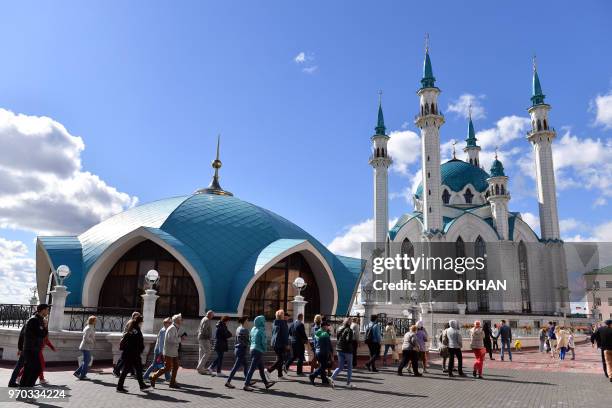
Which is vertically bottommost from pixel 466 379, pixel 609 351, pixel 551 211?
pixel 466 379

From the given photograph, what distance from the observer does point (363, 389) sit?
8992mm

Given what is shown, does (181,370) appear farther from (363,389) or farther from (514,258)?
(514,258)

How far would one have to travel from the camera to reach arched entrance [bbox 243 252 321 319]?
19703mm

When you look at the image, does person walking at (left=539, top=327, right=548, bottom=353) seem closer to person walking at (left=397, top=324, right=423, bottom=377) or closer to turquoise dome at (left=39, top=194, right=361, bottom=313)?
turquoise dome at (left=39, top=194, right=361, bottom=313)

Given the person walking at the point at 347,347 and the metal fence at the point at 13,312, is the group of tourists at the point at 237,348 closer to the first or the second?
the person walking at the point at 347,347

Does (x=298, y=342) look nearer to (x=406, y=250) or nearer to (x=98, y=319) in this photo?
(x=98, y=319)

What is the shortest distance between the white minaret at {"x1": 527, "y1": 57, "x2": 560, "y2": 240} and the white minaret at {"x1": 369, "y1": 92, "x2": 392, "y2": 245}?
641 inches

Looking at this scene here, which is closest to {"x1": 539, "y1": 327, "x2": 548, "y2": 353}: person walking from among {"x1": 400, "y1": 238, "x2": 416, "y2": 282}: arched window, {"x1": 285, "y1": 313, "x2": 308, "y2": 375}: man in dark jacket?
{"x1": 285, "y1": 313, "x2": 308, "y2": 375}: man in dark jacket

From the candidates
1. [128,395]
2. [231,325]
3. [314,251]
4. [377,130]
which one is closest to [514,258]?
[377,130]

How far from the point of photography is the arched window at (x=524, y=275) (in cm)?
4941

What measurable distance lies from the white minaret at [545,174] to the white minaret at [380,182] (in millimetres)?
16286

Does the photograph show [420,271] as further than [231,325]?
Yes

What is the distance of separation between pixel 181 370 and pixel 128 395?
349 centimetres

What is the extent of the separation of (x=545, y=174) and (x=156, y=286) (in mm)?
45270
